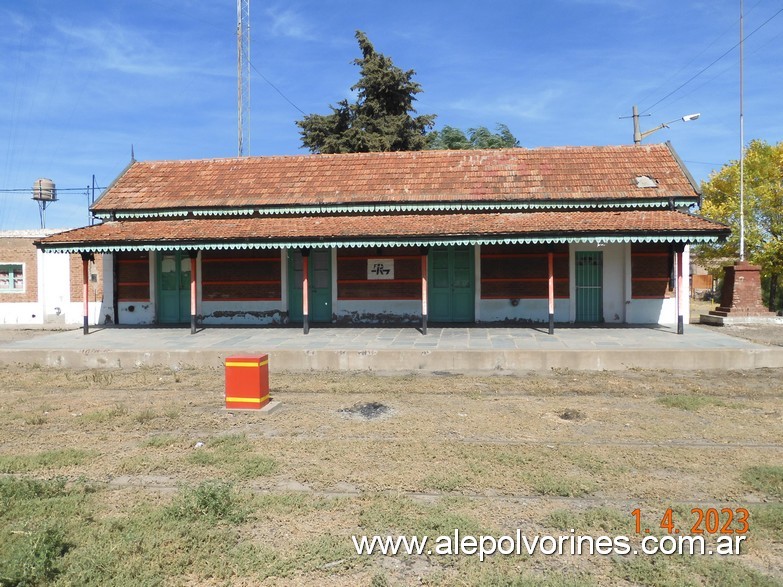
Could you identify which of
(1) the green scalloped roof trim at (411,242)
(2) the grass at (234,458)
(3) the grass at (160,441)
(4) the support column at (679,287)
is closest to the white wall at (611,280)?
(4) the support column at (679,287)

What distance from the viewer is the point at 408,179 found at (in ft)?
52.6

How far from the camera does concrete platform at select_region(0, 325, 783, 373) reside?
1038 cm

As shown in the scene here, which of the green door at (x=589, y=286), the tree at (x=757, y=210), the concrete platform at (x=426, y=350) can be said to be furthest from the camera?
the tree at (x=757, y=210)

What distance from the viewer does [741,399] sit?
7.96m

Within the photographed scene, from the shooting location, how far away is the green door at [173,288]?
1595cm

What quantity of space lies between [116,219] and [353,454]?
13488mm

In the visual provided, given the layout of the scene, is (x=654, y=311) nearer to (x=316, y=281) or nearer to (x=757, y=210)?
(x=316, y=281)

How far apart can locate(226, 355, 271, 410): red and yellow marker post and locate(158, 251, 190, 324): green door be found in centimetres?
913

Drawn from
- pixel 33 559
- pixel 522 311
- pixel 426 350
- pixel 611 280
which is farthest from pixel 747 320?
pixel 33 559

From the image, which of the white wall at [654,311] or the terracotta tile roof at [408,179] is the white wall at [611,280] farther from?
the terracotta tile roof at [408,179]

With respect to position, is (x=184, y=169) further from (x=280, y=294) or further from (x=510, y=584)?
(x=510, y=584)

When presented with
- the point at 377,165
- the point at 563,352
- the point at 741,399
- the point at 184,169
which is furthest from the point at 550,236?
the point at 184,169

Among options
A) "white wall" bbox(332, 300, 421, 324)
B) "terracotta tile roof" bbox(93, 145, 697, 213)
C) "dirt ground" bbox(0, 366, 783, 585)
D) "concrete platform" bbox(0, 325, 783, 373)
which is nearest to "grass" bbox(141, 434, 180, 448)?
"dirt ground" bbox(0, 366, 783, 585)

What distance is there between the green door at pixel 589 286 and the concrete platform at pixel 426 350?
1.49 metres
